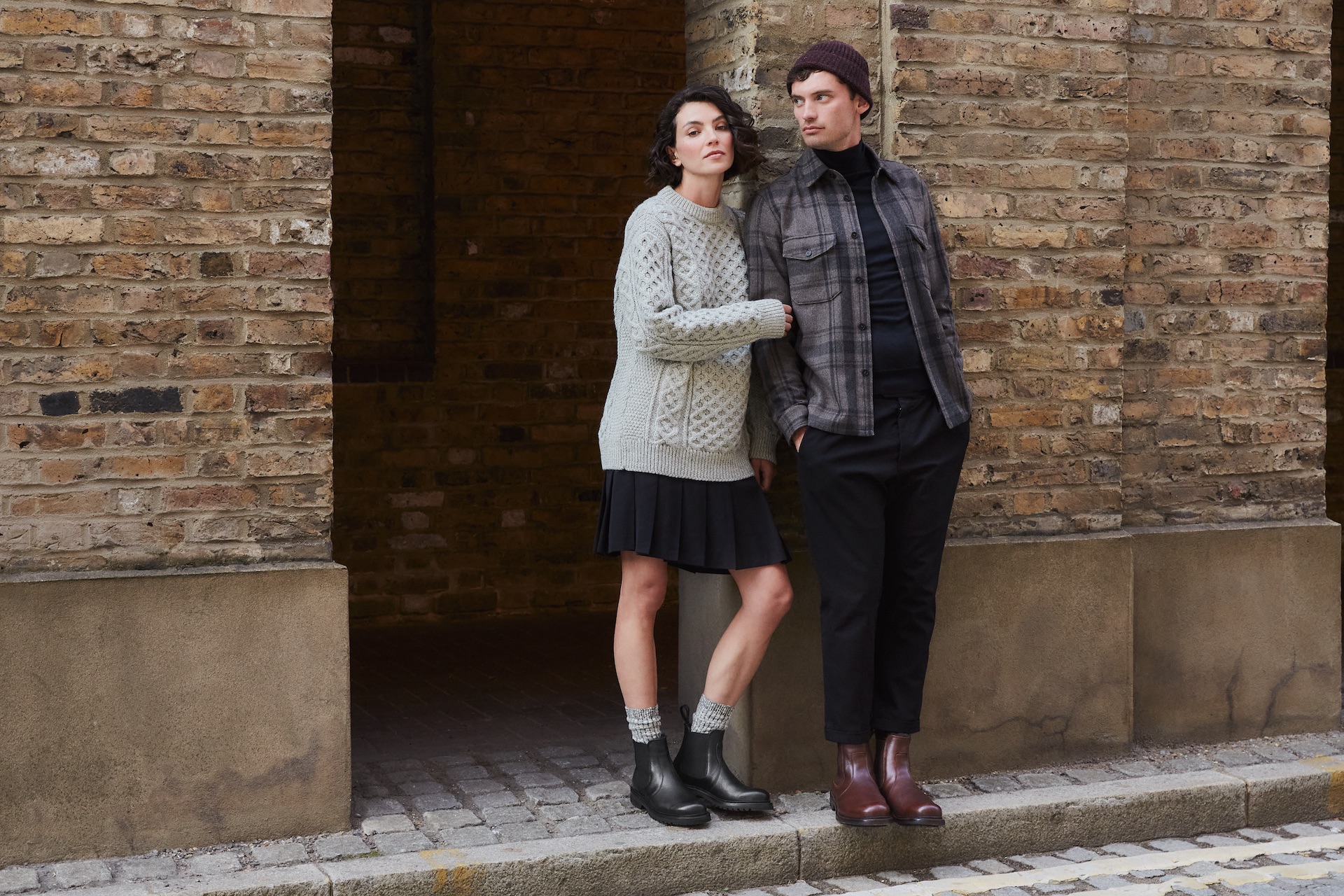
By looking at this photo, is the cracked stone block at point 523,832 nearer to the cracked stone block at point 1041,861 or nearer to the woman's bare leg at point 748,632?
the woman's bare leg at point 748,632

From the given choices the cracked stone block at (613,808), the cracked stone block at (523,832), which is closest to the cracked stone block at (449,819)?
the cracked stone block at (523,832)

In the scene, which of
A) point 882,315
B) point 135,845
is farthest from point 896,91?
point 135,845

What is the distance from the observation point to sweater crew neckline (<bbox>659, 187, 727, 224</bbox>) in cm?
422

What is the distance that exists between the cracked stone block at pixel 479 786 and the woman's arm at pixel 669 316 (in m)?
1.48

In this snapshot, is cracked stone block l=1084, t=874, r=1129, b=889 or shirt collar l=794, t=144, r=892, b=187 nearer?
cracked stone block l=1084, t=874, r=1129, b=889

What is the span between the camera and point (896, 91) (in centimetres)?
467

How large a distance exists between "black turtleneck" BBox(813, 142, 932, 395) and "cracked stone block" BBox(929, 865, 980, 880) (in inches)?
53.7

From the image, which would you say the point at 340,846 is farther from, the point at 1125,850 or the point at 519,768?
the point at 1125,850

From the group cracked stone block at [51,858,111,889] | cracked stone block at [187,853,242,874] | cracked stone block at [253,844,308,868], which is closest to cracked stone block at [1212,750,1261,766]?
cracked stone block at [253,844,308,868]

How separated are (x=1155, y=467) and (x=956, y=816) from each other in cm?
156

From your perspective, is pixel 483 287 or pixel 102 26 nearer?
pixel 102 26

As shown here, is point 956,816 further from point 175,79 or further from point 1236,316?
point 175,79

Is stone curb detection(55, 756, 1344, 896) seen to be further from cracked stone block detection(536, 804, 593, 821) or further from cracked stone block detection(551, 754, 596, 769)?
cracked stone block detection(551, 754, 596, 769)

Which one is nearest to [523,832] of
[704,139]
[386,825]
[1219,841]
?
[386,825]
